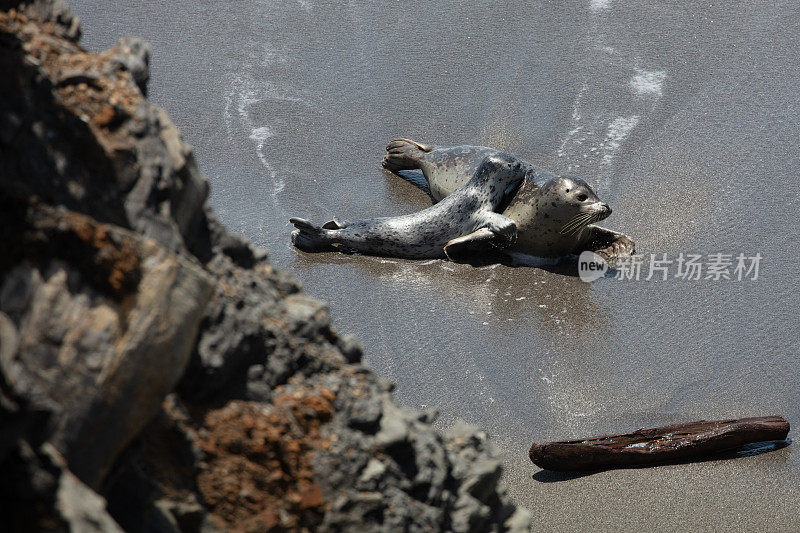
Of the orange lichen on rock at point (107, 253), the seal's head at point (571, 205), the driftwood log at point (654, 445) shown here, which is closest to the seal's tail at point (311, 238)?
the seal's head at point (571, 205)

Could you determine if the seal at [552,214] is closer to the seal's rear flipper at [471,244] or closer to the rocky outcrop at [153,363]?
the seal's rear flipper at [471,244]

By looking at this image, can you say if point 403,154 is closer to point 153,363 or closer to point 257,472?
point 257,472

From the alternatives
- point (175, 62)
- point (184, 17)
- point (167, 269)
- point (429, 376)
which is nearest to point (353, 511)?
point (167, 269)

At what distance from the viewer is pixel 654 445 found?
217 inches

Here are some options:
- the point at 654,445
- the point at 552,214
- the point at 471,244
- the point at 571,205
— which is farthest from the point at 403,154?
the point at 654,445

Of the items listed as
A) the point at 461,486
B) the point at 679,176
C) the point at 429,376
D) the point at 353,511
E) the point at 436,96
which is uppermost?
the point at 436,96

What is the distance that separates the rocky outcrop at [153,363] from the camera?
111 inches

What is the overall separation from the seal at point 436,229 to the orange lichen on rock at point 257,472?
4.24 meters

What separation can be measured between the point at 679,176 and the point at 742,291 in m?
1.65

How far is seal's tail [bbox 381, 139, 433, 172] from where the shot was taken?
28.5ft

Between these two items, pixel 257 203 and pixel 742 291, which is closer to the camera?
pixel 742 291

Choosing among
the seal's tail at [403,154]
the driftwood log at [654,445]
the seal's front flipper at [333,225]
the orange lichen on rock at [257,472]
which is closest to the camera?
the orange lichen on rock at [257,472]

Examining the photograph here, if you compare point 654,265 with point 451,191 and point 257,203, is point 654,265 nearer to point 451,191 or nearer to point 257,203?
point 451,191

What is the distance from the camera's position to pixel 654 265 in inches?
295
